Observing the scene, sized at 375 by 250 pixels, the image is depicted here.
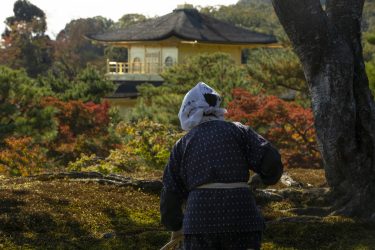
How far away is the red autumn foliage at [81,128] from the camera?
19781 mm

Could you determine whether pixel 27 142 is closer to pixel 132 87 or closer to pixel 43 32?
pixel 132 87

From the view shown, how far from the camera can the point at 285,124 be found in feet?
52.2

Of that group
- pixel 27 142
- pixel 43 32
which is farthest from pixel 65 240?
pixel 43 32

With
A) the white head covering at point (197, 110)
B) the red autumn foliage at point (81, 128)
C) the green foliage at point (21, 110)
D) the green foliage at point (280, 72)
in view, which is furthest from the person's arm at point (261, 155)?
the green foliage at point (280, 72)

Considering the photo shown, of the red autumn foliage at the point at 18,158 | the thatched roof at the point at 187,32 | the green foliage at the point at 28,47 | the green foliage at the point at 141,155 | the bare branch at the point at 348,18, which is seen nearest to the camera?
the bare branch at the point at 348,18

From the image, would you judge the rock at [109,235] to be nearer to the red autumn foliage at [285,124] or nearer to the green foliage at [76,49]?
the red autumn foliage at [285,124]

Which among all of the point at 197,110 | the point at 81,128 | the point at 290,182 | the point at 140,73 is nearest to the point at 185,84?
the point at 81,128

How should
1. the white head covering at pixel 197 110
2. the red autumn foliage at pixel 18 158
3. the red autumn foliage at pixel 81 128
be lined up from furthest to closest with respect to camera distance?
the red autumn foliage at pixel 81 128 < the red autumn foliage at pixel 18 158 < the white head covering at pixel 197 110

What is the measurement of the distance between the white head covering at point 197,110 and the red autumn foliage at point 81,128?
50.4ft

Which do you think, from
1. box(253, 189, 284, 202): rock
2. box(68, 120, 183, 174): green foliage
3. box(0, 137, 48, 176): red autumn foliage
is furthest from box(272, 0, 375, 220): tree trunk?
box(0, 137, 48, 176): red autumn foliage

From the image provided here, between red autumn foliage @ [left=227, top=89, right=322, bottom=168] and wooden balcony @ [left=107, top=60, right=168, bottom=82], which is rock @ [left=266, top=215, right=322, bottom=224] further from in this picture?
wooden balcony @ [left=107, top=60, right=168, bottom=82]

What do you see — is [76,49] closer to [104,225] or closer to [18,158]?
[18,158]

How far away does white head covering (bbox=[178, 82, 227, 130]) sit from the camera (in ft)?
14.6

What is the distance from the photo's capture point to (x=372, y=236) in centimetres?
681
